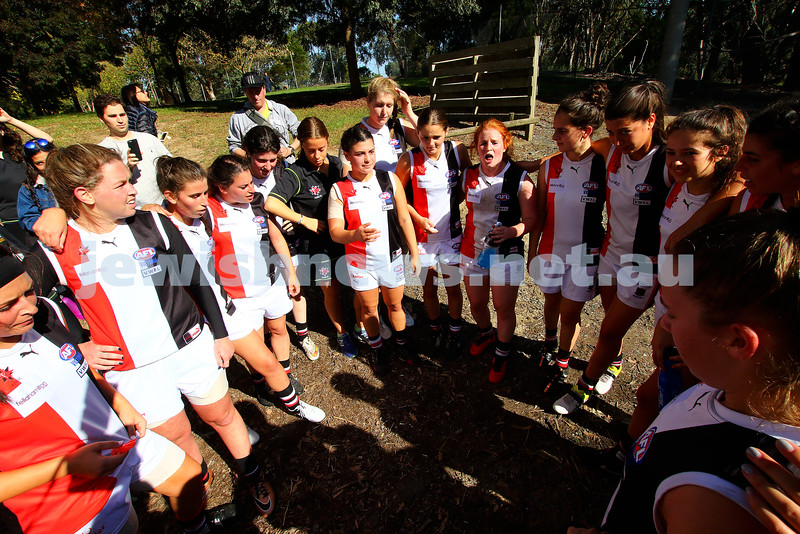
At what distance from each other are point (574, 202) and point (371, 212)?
1595 mm

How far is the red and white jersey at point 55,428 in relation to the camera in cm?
154

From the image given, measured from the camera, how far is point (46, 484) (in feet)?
5.26

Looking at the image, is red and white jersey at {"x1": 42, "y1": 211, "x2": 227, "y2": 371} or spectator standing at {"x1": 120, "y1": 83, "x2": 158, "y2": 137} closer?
red and white jersey at {"x1": 42, "y1": 211, "x2": 227, "y2": 371}

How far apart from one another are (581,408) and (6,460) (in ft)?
11.3

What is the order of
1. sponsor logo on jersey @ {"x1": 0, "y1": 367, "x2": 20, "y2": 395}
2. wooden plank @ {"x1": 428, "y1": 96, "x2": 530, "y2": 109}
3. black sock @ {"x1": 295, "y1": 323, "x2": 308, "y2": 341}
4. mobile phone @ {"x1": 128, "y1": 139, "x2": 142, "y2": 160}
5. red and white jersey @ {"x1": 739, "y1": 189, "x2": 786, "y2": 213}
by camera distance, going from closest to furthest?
sponsor logo on jersey @ {"x1": 0, "y1": 367, "x2": 20, "y2": 395}
red and white jersey @ {"x1": 739, "y1": 189, "x2": 786, "y2": 213}
black sock @ {"x1": 295, "y1": 323, "x2": 308, "y2": 341}
mobile phone @ {"x1": 128, "y1": 139, "x2": 142, "y2": 160}
wooden plank @ {"x1": 428, "y1": 96, "x2": 530, "y2": 109}

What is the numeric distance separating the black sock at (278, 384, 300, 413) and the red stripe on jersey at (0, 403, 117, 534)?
1.48m

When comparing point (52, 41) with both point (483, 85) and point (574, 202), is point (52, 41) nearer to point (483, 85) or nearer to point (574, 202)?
point (483, 85)

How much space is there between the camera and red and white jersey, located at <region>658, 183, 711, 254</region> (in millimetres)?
2145

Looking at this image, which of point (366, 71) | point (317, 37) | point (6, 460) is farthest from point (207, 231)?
point (366, 71)

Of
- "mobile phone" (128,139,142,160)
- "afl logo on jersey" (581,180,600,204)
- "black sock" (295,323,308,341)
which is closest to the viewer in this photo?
"afl logo on jersey" (581,180,600,204)

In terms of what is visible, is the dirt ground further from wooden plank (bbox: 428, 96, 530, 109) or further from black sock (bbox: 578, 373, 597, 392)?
wooden plank (bbox: 428, 96, 530, 109)

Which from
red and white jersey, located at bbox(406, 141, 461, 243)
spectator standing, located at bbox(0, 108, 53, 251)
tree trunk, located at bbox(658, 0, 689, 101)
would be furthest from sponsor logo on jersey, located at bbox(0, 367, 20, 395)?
tree trunk, located at bbox(658, 0, 689, 101)

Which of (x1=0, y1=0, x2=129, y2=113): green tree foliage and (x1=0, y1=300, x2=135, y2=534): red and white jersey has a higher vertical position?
(x1=0, y1=0, x2=129, y2=113): green tree foliage

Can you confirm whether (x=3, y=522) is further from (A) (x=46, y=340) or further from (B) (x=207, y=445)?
(A) (x=46, y=340)
